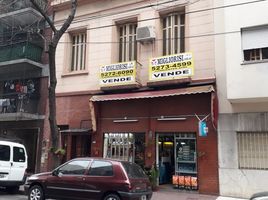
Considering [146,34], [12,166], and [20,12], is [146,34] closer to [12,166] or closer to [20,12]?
[20,12]

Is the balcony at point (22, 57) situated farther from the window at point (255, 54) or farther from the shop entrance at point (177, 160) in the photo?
the window at point (255, 54)

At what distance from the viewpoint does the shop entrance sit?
15.2 m

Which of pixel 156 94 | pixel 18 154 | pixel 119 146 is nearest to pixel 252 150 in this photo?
pixel 156 94

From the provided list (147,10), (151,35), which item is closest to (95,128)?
(151,35)

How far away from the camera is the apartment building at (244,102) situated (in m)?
13.3

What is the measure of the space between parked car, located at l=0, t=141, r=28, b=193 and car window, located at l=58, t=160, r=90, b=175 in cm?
336

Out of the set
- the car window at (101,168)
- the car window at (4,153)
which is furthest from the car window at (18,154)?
the car window at (101,168)

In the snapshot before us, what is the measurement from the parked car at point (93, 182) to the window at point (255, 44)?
6501 mm

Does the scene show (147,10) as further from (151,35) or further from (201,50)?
(201,50)

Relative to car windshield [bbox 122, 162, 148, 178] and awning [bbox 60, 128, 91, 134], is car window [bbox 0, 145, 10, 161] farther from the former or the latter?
car windshield [bbox 122, 162, 148, 178]

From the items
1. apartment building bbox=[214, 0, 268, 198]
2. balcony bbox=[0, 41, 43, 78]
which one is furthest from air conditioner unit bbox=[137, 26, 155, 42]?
balcony bbox=[0, 41, 43, 78]

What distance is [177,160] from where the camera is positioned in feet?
51.6

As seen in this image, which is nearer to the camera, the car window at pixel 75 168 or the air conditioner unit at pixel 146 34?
the car window at pixel 75 168

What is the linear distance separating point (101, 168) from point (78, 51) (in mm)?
10179
